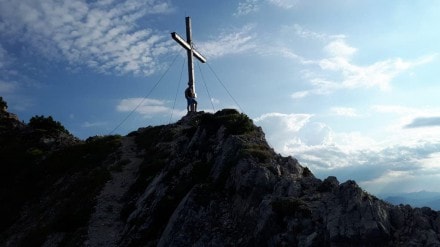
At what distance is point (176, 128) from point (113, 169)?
9399 millimetres

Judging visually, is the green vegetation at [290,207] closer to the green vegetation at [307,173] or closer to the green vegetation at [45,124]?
the green vegetation at [307,173]

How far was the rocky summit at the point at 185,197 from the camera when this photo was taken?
61.0 ft

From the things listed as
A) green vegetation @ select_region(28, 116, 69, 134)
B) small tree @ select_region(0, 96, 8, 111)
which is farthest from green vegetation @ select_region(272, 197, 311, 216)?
small tree @ select_region(0, 96, 8, 111)

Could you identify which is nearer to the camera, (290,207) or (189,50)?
(290,207)

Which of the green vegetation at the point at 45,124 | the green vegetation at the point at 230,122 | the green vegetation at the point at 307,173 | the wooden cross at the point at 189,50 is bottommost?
the green vegetation at the point at 307,173

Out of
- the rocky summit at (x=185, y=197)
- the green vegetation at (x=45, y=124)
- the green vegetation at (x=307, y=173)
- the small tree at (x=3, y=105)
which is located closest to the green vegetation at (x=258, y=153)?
the rocky summit at (x=185, y=197)

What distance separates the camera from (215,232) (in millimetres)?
22891

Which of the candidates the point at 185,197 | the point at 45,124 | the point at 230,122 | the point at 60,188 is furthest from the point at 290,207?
the point at 45,124

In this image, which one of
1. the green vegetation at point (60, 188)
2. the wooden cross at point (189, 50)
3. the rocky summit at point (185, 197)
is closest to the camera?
the rocky summit at point (185, 197)

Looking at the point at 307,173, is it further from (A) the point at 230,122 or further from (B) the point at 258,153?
(A) the point at 230,122

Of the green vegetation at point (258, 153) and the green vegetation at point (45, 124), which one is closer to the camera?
the green vegetation at point (258, 153)

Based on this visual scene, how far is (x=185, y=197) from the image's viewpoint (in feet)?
86.4

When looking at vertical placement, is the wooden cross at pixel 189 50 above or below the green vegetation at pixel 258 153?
above

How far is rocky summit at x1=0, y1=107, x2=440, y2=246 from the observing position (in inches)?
731
